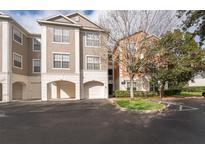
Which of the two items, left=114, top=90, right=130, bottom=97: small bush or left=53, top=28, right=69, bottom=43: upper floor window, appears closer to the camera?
left=53, top=28, right=69, bottom=43: upper floor window

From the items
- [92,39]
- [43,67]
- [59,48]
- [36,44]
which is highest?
[92,39]

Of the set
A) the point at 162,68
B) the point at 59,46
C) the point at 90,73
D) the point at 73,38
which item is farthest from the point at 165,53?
the point at 59,46

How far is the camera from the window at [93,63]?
20250 mm

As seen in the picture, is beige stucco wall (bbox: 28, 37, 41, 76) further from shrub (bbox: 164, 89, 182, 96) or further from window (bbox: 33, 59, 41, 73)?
shrub (bbox: 164, 89, 182, 96)

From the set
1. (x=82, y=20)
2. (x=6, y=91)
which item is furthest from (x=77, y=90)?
(x=82, y=20)

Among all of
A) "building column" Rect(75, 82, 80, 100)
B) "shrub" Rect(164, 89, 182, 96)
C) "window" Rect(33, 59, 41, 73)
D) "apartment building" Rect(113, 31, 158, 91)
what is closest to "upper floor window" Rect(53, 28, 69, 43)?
"window" Rect(33, 59, 41, 73)

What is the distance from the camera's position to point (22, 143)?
5.39 meters

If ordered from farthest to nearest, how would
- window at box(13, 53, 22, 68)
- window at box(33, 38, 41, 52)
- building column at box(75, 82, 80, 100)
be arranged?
window at box(33, 38, 41, 52) → building column at box(75, 82, 80, 100) → window at box(13, 53, 22, 68)

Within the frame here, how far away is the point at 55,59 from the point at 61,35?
3.03 meters

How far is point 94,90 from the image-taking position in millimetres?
21234

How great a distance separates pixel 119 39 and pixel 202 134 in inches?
482

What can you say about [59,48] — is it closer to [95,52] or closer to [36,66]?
[95,52]

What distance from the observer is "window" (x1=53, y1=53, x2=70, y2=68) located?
1863 centimetres

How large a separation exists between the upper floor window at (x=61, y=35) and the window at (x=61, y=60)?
181 centimetres
